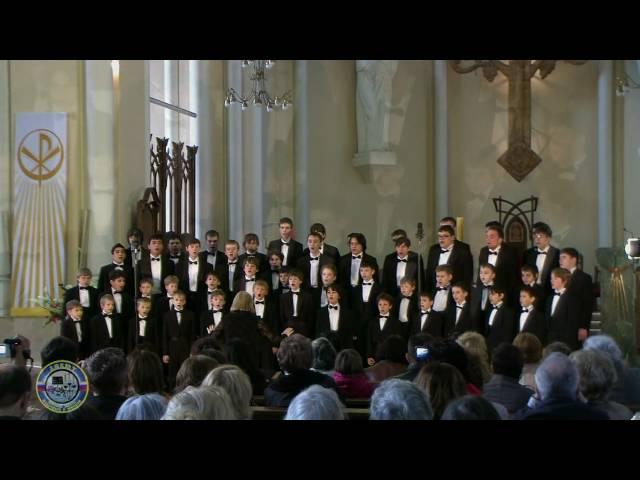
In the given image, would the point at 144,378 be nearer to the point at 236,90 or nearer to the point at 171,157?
the point at 171,157

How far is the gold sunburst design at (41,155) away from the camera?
1071 cm

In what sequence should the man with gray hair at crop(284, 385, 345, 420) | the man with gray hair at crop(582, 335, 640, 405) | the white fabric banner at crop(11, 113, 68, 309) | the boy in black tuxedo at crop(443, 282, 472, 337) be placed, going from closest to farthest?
1. the man with gray hair at crop(284, 385, 345, 420)
2. the man with gray hair at crop(582, 335, 640, 405)
3. the boy in black tuxedo at crop(443, 282, 472, 337)
4. the white fabric banner at crop(11, 113, 68, 309)

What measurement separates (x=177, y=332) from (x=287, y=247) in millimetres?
1551

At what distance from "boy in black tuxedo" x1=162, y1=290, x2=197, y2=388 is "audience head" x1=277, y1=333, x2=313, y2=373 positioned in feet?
13.2

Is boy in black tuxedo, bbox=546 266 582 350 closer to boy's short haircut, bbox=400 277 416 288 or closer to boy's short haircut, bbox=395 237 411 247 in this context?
boy's short haircut, bbox=400 277 416 288

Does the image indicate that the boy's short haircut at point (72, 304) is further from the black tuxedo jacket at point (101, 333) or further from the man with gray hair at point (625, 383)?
the man with gray hair at point (625, 383)

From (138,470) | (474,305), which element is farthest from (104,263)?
(138,470)

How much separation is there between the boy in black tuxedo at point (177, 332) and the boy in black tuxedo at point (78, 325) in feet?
2.20

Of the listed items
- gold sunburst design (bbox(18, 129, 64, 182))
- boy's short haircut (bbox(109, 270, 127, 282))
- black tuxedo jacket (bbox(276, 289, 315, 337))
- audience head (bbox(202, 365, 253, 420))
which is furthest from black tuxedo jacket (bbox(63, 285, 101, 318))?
audience head (bbox(202, 365, 253, 420))

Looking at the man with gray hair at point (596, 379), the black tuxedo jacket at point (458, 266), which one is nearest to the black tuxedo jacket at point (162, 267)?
the black tuxedo jacket at point (458, 266)

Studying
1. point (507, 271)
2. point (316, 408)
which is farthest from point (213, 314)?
point (316, 408)

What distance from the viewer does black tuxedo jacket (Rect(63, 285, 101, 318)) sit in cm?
930
